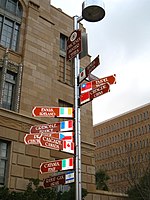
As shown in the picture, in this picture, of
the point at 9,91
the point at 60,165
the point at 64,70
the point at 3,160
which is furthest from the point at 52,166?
the point at 64,70

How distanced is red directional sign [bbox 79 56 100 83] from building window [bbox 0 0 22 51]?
367 inches

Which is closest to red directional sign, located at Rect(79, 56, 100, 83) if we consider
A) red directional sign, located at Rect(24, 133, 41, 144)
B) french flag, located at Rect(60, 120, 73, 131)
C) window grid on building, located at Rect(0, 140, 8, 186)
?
french flag, located at Rect(60, 120, 73, 131)

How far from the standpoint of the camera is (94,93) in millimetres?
7832

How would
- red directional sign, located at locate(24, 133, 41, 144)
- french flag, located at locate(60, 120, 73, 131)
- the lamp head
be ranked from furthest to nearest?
the lamp head < french flag, located at locate(60, 120, 73, 131) < red directional sign, located at locate(24, 133, 41, 144)

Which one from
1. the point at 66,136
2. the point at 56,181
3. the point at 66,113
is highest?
the point at 66,113

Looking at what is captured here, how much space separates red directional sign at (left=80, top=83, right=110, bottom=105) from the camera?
7.68m

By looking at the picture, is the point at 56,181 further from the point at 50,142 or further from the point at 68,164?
the point at 50,142

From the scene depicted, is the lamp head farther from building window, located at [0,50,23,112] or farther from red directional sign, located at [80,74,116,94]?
building window, located at [0,50,23,112]

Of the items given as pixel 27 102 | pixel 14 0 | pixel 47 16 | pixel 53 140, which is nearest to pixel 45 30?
pixel 47 16

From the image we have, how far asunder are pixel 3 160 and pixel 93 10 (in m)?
8.16

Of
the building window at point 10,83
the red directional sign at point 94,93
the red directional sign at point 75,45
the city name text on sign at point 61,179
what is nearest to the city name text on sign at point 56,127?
the red directional sign at point 94,93

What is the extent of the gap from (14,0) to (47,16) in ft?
7.51

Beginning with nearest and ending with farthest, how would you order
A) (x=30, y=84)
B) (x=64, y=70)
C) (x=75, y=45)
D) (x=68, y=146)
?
(x=68, y=146), (x=75, y=45), (x=30, y=84), (x=64, y=70)

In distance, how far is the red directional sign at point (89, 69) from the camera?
7.98m
